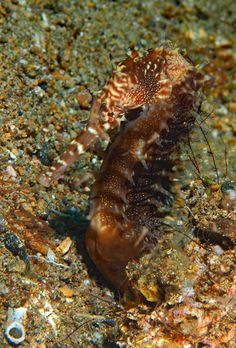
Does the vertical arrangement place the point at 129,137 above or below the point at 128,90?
below

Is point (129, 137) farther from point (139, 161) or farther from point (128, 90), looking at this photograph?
point (128, 90)

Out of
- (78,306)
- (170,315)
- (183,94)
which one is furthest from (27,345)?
Result: (183,94)

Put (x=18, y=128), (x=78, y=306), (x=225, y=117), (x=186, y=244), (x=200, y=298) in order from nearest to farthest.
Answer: (x=200, y=298) < (x=186, y=244) < (x=78, y=306) < (x=18, y=128) < (x=225, y=117)

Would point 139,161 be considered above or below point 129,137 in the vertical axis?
below

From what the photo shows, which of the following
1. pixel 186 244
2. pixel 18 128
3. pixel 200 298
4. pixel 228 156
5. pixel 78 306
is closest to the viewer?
pixel 200 298

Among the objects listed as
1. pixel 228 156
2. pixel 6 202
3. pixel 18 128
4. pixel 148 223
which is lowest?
pixel 228 156

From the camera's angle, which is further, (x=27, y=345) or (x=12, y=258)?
(x=12, y=258)

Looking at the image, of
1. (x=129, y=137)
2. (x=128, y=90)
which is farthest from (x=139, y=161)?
(x=128, y=90)

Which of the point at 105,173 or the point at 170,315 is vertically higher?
the point at 105,173

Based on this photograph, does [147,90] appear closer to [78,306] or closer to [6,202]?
[6,202]

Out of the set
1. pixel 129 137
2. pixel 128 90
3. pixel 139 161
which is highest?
pixel 128 90
